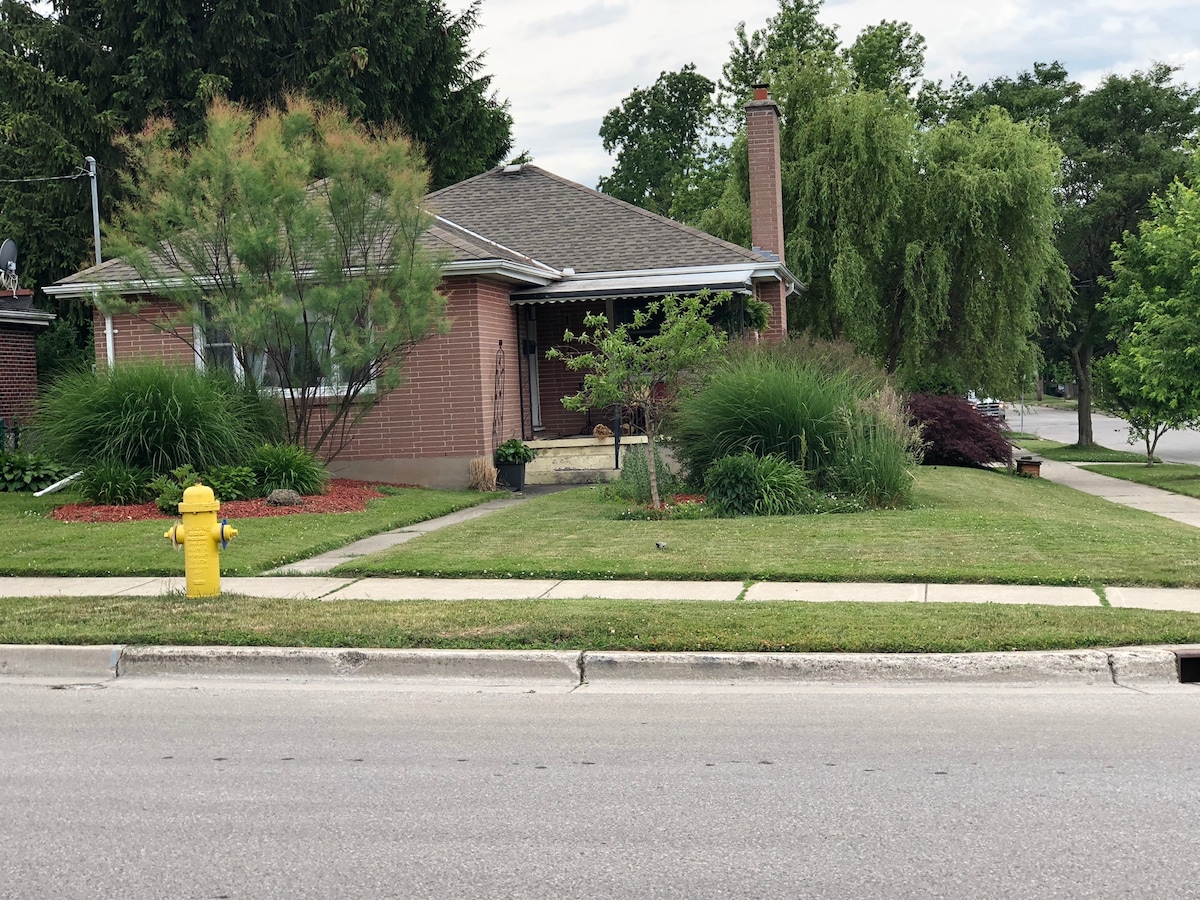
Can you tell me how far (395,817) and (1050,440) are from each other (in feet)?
143

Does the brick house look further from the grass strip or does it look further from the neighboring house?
the grass strip

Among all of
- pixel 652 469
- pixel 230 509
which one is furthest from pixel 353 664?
pixel 230 509

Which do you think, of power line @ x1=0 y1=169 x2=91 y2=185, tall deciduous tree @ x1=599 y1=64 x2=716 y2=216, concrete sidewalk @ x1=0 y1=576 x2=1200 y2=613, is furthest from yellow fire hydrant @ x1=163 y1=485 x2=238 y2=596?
tall deciduous tree @ x1=599 y1=64 x2=716 y2=216

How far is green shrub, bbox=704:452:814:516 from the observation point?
1402 cm

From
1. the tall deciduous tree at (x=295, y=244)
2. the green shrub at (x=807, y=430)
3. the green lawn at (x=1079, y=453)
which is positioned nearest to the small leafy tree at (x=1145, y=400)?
the green lawn at (x=1079, y=453)

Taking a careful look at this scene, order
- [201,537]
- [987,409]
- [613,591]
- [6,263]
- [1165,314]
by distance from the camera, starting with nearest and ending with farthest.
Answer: [201,537] → [613,591] → [1165,314] → [6,263] → [987,409]

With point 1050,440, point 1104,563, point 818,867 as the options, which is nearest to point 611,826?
point 818,867

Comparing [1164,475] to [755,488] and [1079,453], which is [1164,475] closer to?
[1079,453]

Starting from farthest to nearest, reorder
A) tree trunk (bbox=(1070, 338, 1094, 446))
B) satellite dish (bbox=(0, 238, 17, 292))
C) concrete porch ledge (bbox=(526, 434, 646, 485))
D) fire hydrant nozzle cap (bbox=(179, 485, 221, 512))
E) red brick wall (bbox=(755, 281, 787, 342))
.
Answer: tree trunk (bbox=(1070, 338, 1094, 446)) < satellite dish (bbox=(0, 238, 17, 292)) < red brick wall (bbox=(755, 281, 787, 342)) < concrete porch ledge (bbox=(526, 434, 646, 485)) < fire hydrant nozzle cap (bbox=(179, 485, 221, 512))

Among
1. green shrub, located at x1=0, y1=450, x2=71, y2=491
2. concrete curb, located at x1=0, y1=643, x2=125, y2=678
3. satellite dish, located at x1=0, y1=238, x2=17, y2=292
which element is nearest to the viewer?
concrete curb, located at x1=0, y1=643, x2=125, y2=678

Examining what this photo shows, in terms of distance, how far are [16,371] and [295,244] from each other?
1302 cm

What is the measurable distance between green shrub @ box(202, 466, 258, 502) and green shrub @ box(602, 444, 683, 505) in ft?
14.5

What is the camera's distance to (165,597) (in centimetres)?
963

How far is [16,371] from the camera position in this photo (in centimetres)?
2622
